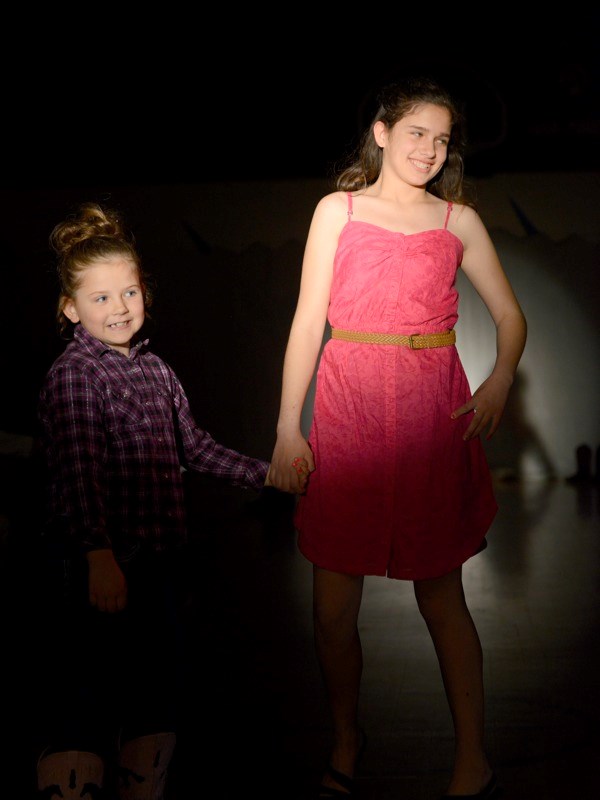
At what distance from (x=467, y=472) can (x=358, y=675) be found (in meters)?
0.52

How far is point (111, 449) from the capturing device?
6.59 feet

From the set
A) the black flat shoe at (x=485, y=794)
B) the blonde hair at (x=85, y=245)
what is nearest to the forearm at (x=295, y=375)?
the blonde hair at (x=85, y=245)

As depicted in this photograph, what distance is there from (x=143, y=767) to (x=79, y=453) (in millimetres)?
650

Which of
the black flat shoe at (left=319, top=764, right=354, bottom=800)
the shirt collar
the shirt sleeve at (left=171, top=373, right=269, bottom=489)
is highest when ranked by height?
the shirt collar

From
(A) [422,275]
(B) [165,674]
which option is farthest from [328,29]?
(B) [165,674]

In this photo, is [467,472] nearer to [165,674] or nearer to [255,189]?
[165,674]

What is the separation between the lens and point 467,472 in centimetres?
221

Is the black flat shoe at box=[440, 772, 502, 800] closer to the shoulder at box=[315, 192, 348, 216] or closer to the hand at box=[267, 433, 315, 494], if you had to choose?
the hand at box=[267, 433, 315, 494]

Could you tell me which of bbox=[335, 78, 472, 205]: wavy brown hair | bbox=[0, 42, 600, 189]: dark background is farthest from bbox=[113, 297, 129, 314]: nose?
bbox=[0, 42, 600, 189]: dark background

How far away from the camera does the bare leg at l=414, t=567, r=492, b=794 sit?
7.30 ft

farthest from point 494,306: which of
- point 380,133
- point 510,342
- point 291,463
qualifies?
point 291,463

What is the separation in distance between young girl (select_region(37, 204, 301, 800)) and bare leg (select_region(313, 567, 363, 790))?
32cm

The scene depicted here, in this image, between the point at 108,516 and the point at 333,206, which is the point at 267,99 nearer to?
the point at 333,206

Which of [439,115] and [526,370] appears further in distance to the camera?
[526,370]
